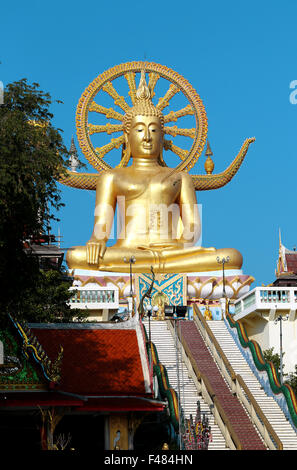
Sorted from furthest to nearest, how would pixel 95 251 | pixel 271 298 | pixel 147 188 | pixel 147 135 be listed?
pixel 147 135 → pixel 147 188 → pixel 95 251 → pixel 271 298

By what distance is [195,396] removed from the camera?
23.1 metres

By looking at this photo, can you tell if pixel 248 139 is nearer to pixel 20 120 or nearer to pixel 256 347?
pixel 256 347

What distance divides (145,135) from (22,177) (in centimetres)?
1884

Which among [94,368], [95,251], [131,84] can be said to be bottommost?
[94,368]

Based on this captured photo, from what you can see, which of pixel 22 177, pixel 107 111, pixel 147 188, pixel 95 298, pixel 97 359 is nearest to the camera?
pixel 22 177

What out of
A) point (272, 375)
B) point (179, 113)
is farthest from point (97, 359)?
point (179, 113)

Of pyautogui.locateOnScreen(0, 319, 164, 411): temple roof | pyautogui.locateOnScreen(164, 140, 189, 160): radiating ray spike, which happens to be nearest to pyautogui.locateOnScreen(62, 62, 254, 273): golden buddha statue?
pyautogui.locateOnScreen(164, 140, 189, 160): radiating ray spike

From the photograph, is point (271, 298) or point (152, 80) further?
point (152, 80)

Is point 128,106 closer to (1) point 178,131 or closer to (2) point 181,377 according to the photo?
(1) point 178,131

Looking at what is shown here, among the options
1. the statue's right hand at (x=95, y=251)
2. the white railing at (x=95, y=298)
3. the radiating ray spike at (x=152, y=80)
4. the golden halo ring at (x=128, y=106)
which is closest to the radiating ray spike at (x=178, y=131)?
the golden halo ring at (x=128, y=106)

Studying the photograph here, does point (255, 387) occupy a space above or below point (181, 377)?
below

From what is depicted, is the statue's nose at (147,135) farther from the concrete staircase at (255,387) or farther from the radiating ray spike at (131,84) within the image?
the concrete staircase at (255,387)

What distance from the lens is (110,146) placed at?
35531mm

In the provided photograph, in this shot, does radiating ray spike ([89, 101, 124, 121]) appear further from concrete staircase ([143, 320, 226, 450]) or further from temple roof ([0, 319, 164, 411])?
temple roof ([0, 319, 164, 411])
